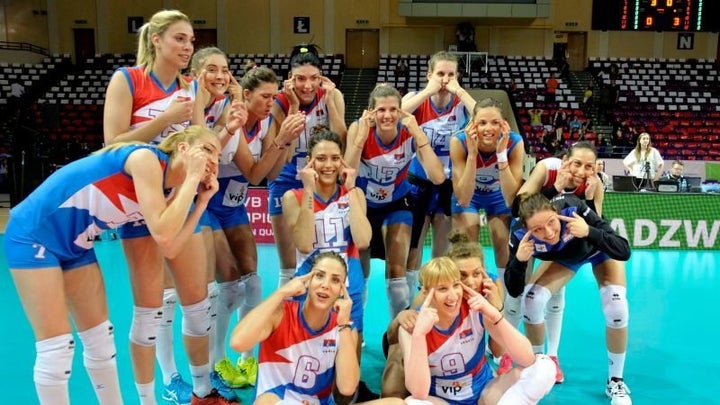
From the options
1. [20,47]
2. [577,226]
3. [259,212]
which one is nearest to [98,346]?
[577,226]

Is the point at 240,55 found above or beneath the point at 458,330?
above

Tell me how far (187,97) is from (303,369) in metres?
1.43

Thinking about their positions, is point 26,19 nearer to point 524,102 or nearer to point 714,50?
point 524,102

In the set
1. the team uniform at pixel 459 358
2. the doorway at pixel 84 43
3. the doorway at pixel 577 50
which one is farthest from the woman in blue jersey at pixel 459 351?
the doorway at pixel 84 43

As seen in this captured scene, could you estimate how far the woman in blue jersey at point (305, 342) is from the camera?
9.23 ft

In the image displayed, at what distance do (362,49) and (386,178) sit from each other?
1777 centimetres

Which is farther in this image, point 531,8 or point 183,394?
point 531,8

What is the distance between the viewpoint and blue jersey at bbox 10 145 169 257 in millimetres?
2402

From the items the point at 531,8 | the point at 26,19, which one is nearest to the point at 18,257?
the point at 531,8

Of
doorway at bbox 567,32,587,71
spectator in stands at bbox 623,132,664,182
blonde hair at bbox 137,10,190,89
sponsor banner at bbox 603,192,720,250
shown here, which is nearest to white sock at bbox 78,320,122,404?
blonde hair at bbox 137,10,190,89

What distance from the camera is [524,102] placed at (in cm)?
1672

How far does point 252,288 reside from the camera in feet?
12.3

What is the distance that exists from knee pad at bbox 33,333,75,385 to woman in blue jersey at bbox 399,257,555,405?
147 centimetres

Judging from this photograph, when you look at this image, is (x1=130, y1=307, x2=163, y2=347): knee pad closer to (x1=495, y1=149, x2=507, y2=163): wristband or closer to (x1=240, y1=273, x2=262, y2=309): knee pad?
(x1=240, y1=273, x2=262, y2=309): knee pad
